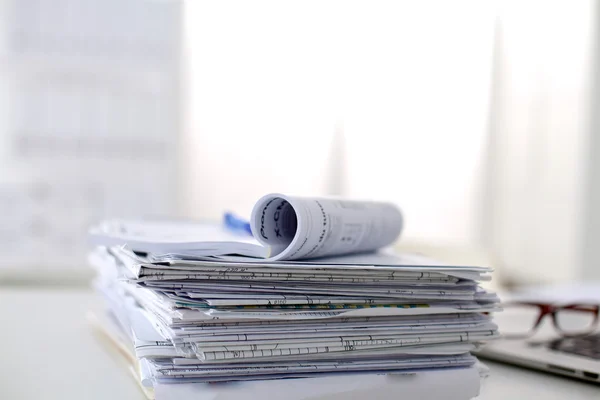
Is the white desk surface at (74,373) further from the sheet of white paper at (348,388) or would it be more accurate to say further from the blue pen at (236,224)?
the blue pen at (236,224)

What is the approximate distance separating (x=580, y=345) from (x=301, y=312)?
0.39 metres

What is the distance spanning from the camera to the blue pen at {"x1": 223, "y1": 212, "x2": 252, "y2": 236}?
698 millimetres

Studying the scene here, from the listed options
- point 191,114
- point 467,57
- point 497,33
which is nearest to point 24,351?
point 191,114

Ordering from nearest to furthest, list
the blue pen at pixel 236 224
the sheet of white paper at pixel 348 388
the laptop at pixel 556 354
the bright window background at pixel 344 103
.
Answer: the sheet of white paper at pixel 348 388
the laptop at pixel 556 354
the blue pen at pixel 236 224
the bright window background at pixel 344 103

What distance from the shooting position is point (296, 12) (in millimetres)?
2639

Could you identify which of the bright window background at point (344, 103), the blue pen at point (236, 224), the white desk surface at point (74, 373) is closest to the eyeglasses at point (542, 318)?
the white desk surface at point (74, 373)

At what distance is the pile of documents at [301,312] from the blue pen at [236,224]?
18 centimetres

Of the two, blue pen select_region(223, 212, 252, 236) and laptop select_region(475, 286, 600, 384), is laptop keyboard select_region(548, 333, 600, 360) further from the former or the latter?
blue pen select_region(223, 212, 252, 236)

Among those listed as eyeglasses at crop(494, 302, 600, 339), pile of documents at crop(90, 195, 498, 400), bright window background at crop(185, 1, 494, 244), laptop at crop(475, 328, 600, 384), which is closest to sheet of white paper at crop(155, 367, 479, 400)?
pile of documents at crop(90, 195, 498, 400)

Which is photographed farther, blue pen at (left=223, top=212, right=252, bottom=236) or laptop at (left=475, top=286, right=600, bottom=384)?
blue pen at (left=223, top=212, right=252, bottom=236)

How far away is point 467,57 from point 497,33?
248 mm

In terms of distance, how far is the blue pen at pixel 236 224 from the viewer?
0.70 m

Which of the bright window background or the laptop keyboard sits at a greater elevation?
the bright window background

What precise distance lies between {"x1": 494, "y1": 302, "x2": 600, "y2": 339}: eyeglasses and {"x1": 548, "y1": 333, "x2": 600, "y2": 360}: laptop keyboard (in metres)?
0.03
